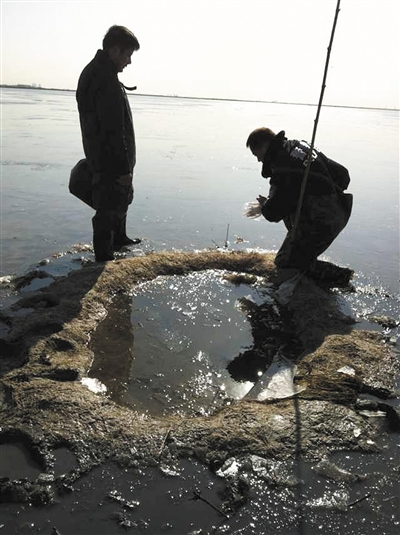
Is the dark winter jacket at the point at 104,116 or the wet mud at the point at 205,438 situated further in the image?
the dark winter jacket at the point at 104,116

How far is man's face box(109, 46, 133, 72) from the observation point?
5.36 meters

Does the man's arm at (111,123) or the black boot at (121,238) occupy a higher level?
the man's arm at (111,123)

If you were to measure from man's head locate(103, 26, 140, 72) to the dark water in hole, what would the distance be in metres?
2.66

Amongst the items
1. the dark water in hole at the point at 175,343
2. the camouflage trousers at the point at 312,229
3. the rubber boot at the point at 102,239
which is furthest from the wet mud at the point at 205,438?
the rubber boot at the point at 102,239

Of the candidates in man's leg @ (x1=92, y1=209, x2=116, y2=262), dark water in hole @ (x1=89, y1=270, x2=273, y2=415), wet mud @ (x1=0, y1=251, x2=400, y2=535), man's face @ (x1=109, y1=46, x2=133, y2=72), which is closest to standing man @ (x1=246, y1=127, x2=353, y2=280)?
dark water in hole @ (x1=89, y1=270, x2=273, y2=415)

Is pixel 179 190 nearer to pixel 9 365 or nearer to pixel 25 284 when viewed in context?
pixel 25 284

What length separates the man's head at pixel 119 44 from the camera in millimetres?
5266

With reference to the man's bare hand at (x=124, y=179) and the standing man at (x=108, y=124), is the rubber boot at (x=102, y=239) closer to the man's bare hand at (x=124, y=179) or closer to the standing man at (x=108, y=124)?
the standing man at (x=108, y=124)

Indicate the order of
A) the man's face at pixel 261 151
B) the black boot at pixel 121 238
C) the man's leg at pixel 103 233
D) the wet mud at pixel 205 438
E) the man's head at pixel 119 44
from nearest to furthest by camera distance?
the wet mud at pixel 205 438
the man's head at pixel 119 44
the man's face at pixel 261 151
the man's leg at pixel 103 233
the black boot at pixel 121 238

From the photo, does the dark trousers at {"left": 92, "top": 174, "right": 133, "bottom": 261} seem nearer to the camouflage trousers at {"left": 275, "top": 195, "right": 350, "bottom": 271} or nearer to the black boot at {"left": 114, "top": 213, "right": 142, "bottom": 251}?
the black boot at {"left": 114, "top": 213, "right": 142, "bottom": 251}

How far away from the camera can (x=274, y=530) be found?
244cm

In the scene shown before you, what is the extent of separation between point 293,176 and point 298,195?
25 cm

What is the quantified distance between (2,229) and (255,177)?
815cm

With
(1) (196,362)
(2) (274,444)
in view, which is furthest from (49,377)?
(2) (274,444)
